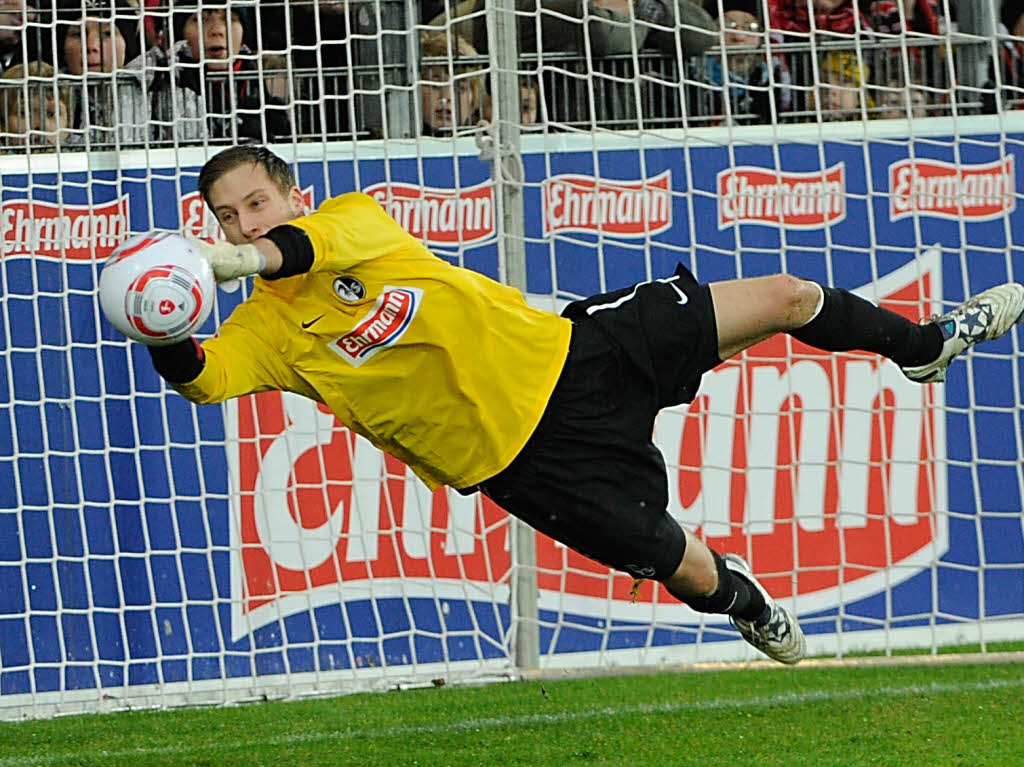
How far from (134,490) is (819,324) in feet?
12.4

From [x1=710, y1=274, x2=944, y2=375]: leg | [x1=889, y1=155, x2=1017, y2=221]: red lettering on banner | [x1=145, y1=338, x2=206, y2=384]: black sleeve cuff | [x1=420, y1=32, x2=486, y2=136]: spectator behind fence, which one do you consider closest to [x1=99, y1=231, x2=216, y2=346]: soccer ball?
[x1=145, y1=338, x2=206, y2=384]: black sleeve cuff

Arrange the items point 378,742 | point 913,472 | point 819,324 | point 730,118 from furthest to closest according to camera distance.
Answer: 1. point 913,472
2. point 730,118
3. point 378,742
4. point 819,324

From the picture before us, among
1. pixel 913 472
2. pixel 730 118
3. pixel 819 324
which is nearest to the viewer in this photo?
pixel 819 324

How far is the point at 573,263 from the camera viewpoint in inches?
309

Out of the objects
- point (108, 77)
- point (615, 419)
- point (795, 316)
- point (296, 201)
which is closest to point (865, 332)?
point (795, 316)

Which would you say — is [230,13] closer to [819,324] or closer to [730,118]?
[730,118]

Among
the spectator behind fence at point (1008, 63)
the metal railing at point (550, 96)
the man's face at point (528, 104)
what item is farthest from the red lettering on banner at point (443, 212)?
the spectator behind fence at point (1008, 63)

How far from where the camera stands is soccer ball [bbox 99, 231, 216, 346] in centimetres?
396

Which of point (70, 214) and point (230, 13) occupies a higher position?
point (230, 13)

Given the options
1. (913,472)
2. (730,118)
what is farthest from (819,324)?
(913,472)

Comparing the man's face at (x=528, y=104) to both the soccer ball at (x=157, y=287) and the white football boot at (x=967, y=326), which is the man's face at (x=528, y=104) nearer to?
the white football boot at (x=967, y=326)

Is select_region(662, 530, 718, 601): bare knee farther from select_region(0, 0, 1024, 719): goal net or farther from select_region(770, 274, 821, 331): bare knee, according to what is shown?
select_region(0, 0, 1024, 719): goal net

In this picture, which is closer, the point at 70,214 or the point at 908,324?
the point at 908,324

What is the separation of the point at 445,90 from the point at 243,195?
348 centimetres
